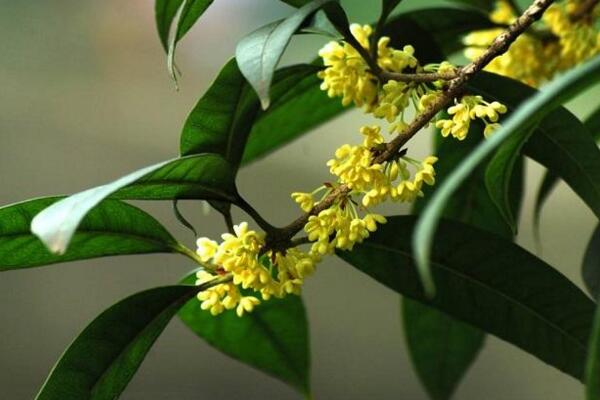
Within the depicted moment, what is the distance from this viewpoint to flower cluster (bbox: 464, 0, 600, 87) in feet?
2.65

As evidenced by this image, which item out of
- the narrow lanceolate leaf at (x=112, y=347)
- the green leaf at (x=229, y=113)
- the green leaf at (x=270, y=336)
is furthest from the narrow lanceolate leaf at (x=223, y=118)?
the green leaf at (x=270, y=336)

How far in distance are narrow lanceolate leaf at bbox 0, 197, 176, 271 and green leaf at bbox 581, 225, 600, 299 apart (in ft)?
1.12

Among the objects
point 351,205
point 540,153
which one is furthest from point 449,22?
point 351,205

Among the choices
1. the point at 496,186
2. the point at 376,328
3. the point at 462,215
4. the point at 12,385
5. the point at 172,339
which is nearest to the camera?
the point at 496,186

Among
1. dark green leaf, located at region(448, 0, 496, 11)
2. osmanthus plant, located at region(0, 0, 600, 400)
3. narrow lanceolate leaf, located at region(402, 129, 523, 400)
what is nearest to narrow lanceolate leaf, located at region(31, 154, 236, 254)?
osmanthus plant, located at region(0, 0, 600, 400)

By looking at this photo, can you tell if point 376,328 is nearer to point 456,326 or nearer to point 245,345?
point 456,326

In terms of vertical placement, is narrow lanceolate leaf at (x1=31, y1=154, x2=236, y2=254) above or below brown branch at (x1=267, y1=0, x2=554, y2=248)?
below

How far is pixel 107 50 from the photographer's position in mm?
1638

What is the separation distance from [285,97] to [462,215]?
0.76ft

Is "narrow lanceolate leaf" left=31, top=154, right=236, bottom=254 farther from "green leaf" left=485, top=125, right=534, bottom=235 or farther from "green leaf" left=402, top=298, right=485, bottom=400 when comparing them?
"green leaf" left=402, top=298, right=485, bottom=400

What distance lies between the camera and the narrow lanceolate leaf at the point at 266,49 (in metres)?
0.52

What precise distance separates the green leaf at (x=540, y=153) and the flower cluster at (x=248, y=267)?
94 millimetres

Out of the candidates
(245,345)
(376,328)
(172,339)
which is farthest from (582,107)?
(245,345)

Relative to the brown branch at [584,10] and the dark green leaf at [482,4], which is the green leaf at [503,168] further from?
the dark green leaf at [482,4]
